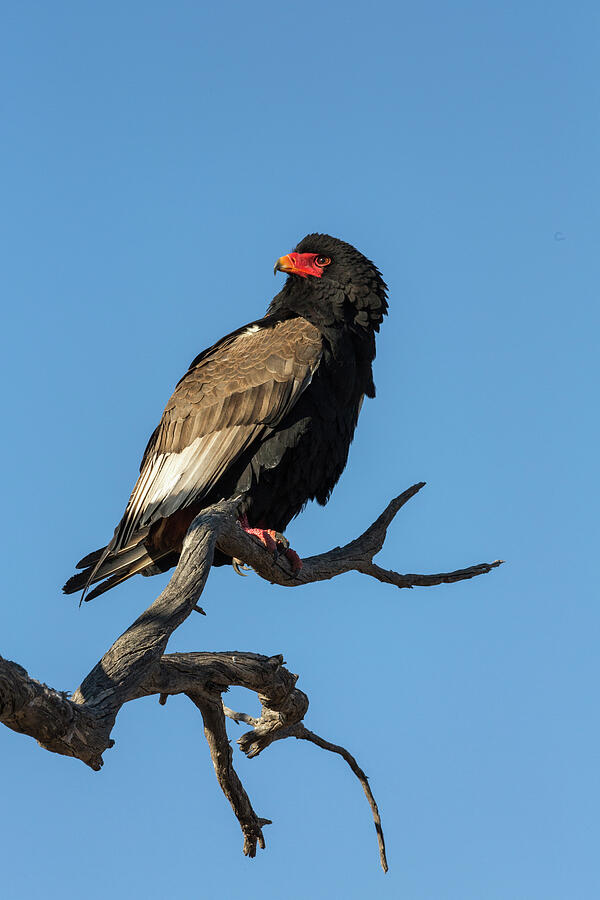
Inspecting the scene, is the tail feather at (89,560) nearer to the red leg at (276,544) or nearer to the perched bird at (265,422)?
the perched bird at (265,422)

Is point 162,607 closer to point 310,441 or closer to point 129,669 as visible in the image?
point 129,669

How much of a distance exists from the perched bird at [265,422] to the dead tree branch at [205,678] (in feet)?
1.59

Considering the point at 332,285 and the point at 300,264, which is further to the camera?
the point at 300,264

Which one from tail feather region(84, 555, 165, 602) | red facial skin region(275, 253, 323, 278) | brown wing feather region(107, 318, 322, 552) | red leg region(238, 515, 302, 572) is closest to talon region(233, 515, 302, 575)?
red leg region(238, 515, 302, 572)

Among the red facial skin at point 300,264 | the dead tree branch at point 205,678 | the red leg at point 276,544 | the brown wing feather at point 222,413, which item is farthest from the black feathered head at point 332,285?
the red leg at point 276,544

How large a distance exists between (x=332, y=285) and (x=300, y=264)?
0.37m

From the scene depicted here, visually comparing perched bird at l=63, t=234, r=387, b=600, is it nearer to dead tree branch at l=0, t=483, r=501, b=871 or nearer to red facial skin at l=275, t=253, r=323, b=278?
red facial skin at l=275, t=253, r=323, b=278

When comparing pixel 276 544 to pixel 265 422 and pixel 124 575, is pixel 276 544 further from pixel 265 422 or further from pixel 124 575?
pixel 124 575

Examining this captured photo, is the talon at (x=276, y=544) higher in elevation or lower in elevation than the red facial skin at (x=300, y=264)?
lower

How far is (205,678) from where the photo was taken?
195 inches

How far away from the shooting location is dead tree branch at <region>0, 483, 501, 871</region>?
300 centimetres

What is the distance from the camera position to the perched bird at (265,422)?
630 cm

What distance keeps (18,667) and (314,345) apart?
390 cm

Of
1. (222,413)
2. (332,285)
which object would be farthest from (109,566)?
(332,285)
